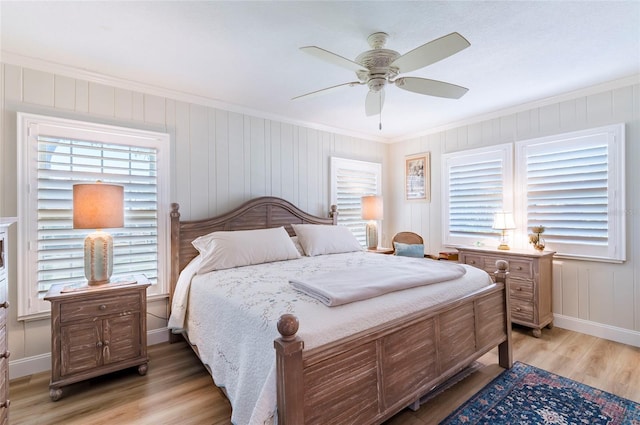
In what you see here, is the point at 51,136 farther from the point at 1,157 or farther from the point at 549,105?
the point at 549,105

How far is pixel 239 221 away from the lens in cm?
351

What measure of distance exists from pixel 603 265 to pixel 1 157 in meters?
5.56

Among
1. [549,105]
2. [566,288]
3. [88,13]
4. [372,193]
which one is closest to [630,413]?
[566,288]

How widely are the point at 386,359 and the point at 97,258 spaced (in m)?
2.30

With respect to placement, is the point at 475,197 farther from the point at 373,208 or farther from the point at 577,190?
the point at 373,208

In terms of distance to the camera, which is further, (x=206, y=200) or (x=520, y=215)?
(x=520, y=215)

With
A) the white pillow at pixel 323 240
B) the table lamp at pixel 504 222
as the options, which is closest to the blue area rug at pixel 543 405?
the table lamp at pixel 504 222

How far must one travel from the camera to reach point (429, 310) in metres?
1.92

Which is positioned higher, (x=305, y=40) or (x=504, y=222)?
(x=305, y=40)

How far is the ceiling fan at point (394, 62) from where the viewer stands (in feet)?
5.76

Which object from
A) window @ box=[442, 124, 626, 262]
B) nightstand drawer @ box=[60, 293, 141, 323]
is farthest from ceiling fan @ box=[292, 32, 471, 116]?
nightstand drawer @ box=[60, 293, 141, 323]

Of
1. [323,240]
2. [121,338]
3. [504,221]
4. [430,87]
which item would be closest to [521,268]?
[504,221]

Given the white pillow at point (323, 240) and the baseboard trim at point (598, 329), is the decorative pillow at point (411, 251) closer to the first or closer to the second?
the white pillow at point (323, 240)

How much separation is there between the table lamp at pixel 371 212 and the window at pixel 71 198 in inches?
103
